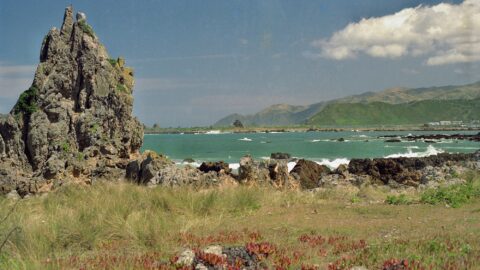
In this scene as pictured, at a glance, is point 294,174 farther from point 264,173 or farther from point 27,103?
point 27,103

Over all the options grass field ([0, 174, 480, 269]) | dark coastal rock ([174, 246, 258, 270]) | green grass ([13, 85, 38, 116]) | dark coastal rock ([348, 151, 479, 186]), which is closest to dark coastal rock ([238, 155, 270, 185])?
grass field ([0, 174, 480, 269])

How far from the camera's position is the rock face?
28531 mm

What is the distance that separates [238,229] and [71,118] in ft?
74.7

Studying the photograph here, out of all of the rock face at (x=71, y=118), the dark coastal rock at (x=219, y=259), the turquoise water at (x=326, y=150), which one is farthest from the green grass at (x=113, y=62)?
the turquoise water at (x=326, y=150)

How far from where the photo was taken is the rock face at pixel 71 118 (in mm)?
28531

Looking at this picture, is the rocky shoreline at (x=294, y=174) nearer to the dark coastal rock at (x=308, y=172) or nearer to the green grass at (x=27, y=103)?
the dark coastal rock at (x=308, y=172)

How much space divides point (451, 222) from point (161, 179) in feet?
44.0

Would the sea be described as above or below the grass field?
below

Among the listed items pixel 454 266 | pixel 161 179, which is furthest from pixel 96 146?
pixel 454 266

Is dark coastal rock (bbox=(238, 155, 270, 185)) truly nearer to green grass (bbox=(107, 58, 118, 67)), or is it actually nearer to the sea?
green grass (bbox=(107, 58, 118, 67))

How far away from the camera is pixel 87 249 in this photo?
875 cm

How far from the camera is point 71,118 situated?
101 feet

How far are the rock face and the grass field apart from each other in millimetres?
13541

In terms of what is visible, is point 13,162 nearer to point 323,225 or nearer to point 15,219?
point 15,219
